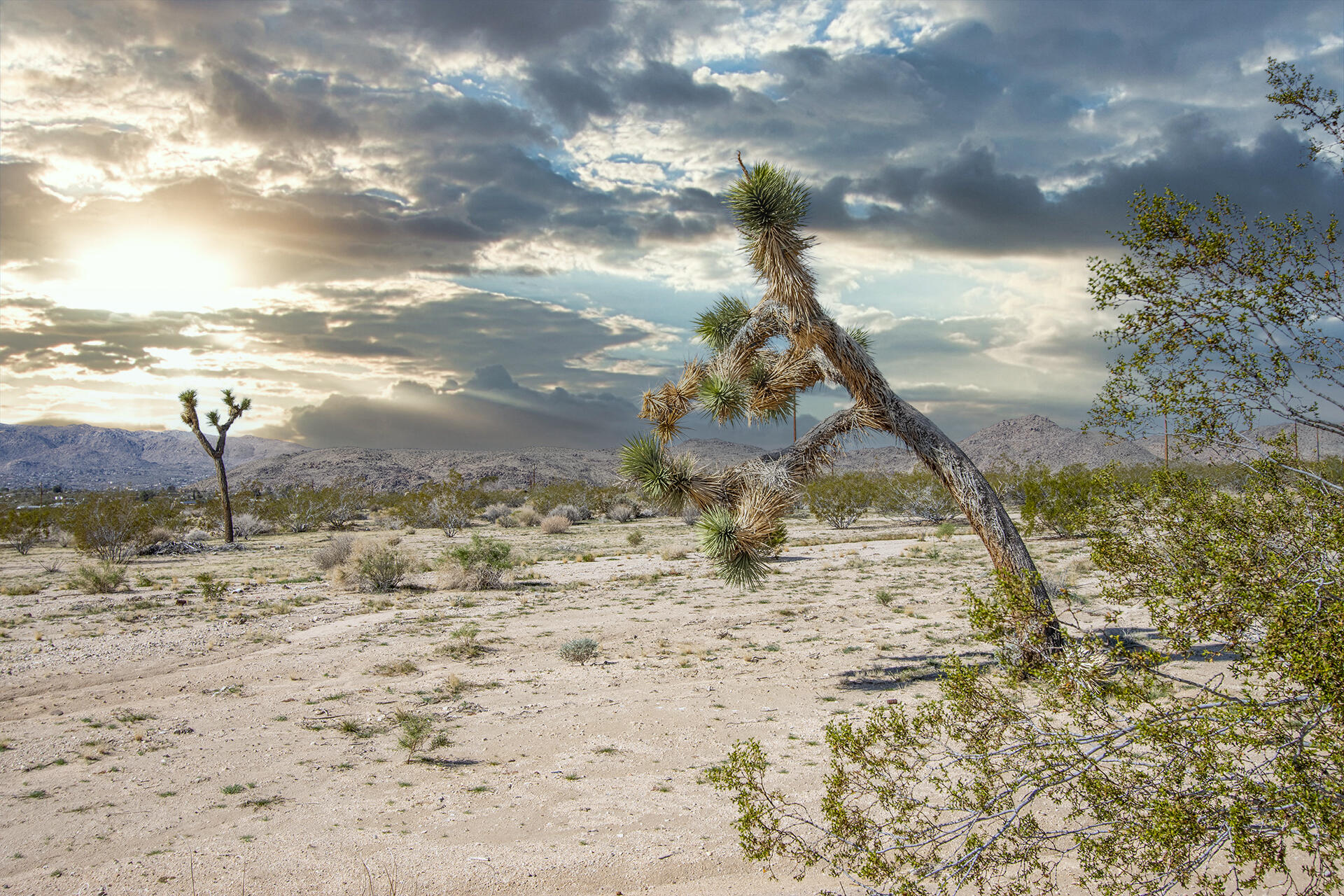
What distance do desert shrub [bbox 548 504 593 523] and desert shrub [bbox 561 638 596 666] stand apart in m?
32.9

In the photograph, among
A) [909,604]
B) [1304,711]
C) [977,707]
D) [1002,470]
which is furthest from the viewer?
[1002,470]

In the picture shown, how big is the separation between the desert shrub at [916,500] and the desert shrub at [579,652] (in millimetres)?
30333

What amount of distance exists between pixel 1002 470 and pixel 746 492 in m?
40.2

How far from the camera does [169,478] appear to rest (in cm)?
17200

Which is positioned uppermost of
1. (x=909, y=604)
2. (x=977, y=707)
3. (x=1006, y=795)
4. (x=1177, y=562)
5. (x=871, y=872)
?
(x=1177, y=562)

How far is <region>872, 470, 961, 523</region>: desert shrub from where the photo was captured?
1569 inches

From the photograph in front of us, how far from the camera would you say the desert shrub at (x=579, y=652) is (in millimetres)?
12039

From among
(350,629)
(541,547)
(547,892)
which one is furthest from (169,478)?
(547,892)

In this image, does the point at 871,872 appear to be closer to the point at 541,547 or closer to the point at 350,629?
the point at 350,629

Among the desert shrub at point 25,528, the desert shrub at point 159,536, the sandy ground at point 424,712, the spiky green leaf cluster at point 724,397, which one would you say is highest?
the spiky green leaf cluster at point 724,397

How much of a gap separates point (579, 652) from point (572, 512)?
34.3 metres

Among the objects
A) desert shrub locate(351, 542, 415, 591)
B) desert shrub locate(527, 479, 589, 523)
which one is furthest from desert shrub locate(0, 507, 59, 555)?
desert shrub locate(527, 479, 589, 523)

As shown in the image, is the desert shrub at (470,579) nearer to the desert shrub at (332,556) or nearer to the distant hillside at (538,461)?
the desert shrub at (332,556)

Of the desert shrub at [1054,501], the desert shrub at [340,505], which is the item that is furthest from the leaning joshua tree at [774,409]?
the desert shrub at [340,505]
